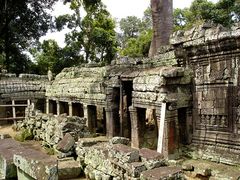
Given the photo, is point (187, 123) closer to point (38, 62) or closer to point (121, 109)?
point (121, 109)

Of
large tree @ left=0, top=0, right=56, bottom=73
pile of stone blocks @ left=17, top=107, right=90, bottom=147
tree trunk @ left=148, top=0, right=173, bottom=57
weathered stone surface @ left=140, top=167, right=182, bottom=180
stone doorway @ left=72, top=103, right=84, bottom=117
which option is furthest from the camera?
large tree @ left=0, top=0, right=56, bottom=73

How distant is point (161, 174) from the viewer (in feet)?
13.3

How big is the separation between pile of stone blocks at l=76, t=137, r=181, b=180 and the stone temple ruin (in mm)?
14

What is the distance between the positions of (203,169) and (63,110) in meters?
10.1

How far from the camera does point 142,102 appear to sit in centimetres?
958

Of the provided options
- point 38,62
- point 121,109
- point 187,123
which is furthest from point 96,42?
point 187,123

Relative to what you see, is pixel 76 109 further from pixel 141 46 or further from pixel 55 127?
pixel 141 46

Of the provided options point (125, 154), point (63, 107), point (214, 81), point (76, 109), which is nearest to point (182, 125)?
point (214, 81)

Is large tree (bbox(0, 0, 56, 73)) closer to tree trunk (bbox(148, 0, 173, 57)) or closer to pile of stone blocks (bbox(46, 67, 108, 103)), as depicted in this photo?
pile of stone blocks (bbox(46, 67, 108, 103))

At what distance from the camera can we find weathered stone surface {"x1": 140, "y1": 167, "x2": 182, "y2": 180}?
4.02 m

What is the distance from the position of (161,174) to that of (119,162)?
3.03 feet

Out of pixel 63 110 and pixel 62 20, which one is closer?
pixel 63 110

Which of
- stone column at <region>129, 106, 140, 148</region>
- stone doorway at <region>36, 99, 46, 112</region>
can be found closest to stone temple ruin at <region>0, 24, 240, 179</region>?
stone column at <region>129, 106, 140, 148</region>

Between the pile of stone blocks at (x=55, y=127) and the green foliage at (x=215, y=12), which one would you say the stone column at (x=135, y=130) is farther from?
the green foliage at (x=215, y=12)
